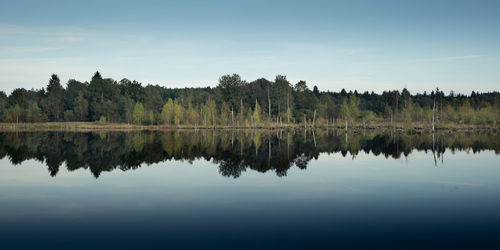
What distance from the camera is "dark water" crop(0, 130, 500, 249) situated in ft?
40.0

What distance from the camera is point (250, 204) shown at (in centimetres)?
1688

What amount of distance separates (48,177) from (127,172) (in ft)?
15.8

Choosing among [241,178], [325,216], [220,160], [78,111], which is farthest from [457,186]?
[78,111]

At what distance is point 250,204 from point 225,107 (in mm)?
98658

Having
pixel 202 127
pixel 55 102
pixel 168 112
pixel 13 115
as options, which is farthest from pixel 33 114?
pixel 202 127

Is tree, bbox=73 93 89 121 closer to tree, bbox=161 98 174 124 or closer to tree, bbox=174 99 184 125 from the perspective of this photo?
tree, bbox=161 98 174 124

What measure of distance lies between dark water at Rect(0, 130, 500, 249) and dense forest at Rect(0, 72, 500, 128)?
2889 inches

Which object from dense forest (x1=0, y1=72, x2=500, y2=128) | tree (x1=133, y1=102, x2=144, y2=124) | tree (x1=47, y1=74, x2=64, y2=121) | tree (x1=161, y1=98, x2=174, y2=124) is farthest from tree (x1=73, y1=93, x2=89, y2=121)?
tree (x1=161, y1=98, x2=174, y2=124)

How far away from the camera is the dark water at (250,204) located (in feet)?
40.0

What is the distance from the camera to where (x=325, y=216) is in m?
14.8

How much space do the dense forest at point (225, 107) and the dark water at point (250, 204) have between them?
73.4m

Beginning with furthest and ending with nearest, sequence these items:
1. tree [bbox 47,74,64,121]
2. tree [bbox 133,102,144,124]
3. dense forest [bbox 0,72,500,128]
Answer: tree [bbox 47,74,64,121]
tree [bbox 133,102,144,124]
dense forest [bbox 0,72,500,128]

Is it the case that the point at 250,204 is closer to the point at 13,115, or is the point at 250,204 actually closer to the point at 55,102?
the point at 13,115

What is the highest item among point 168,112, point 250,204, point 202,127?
point 168,112
